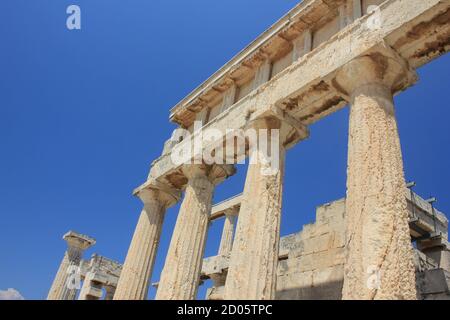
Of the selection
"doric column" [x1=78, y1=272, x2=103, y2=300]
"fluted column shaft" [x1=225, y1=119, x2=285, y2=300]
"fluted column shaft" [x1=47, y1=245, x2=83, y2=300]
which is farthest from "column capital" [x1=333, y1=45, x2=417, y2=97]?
"doric column" [x1=78, y1=272, x2=103, y2=300]

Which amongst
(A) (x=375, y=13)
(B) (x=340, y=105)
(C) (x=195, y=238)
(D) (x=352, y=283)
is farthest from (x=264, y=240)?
(A) (x=375, y=13)

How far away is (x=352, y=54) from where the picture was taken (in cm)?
689

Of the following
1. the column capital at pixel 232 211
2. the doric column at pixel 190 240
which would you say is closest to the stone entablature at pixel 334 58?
the doric column at pixel 190 240

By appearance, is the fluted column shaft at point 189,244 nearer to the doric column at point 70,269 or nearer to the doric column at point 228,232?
the doric column at point 228,232

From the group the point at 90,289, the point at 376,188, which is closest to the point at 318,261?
the point at 376,188

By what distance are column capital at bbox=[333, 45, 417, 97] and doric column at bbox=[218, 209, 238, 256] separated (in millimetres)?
13640

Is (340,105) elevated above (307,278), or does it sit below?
above

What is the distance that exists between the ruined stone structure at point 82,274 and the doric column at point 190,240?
50.8 ft

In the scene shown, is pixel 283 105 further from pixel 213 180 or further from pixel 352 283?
pixel 352 283

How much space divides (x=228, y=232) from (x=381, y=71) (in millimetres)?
14976

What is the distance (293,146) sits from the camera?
28.5ft

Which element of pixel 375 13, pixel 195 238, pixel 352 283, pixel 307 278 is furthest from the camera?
pixel 307 278

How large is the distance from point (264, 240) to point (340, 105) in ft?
11.4
